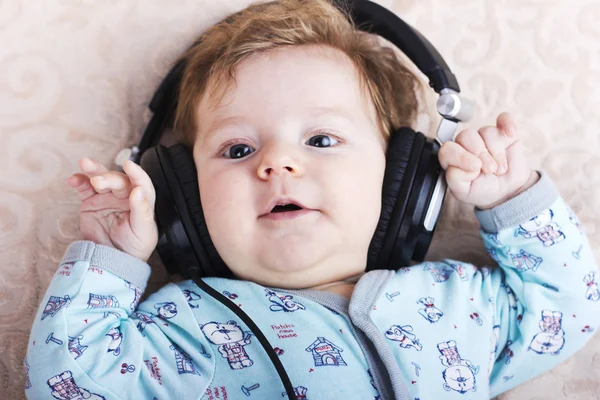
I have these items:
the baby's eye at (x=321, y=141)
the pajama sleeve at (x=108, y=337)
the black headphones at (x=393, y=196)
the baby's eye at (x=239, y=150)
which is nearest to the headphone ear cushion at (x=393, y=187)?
the black headphones at (x=393, y=196)

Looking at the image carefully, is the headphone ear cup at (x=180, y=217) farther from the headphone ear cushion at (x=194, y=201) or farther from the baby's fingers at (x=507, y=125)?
the baby's fingers at (x=507, y=125)

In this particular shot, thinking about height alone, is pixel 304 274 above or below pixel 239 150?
below

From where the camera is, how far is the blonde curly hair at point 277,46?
47.7 inches

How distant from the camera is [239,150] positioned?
45.5 inches

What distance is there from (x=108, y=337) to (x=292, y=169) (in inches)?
15.4

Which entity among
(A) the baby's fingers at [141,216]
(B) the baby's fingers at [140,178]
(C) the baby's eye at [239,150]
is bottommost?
(A) the baby's fingers at [141,216]

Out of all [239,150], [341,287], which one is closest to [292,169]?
[239,150]

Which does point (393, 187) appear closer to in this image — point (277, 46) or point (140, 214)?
point (277, 46)

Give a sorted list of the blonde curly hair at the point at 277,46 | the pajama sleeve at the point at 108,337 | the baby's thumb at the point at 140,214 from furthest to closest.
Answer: the blonde curly hair at the point at 277,46 < the baby's thumb at the point at 140,214 < the pajama sleeve at the point at 108,337

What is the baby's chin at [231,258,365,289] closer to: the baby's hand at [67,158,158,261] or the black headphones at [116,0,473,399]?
the black headphones at [116,0,473,399]

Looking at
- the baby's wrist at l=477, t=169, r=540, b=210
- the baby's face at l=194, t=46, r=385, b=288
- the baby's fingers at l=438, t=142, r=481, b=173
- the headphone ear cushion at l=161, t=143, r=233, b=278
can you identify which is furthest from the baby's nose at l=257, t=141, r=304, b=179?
the baby's wrist at l=477, t=169, r=540, b=210

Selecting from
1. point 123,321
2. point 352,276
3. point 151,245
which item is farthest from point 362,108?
point 123,321

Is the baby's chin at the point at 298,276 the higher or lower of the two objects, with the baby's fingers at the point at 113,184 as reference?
lower

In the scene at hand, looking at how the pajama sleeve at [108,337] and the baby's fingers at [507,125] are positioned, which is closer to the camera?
the pajama sleeve at [108,337]
